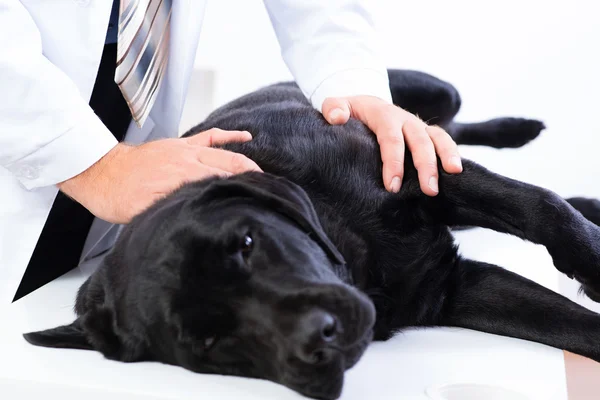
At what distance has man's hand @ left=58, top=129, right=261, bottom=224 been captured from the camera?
4.92 ft

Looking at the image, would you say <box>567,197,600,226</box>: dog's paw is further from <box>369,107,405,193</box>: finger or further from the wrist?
the wrist

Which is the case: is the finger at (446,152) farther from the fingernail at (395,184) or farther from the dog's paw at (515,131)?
the dog's paw at (515,131)

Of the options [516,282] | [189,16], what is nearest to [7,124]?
[189,16]

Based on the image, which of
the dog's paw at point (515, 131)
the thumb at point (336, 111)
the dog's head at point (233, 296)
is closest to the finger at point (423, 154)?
the thumb at point (336, 111)

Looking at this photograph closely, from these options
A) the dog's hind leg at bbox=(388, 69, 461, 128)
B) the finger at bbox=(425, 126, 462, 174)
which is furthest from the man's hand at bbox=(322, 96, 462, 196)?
the dog's hind leg at bbox=(388, 69, 461, 128)

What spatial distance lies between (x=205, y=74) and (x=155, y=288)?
99.4 inches

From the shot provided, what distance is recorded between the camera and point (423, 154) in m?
1.57

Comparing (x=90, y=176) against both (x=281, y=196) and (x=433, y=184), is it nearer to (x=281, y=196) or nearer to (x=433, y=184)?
(x=281, y=196)

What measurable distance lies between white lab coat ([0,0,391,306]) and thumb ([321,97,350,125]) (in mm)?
292

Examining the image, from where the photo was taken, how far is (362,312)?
3.89 ft

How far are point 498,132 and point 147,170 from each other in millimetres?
1516

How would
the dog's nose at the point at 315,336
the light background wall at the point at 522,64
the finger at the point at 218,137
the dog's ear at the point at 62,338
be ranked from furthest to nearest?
the light background wall at the point at 522,64 < the finger at the point at 218,137 < the dog's ear at the point at 62,338 < the dog's nose at the point at 315,336

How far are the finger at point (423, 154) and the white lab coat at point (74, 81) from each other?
1.27 ft

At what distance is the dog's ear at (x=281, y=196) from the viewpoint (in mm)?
1318
